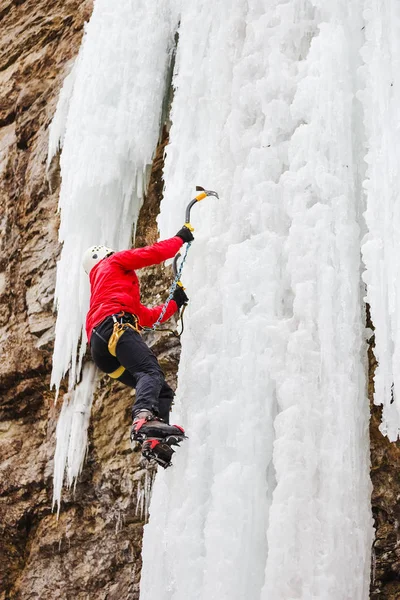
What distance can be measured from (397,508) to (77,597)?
2.45m

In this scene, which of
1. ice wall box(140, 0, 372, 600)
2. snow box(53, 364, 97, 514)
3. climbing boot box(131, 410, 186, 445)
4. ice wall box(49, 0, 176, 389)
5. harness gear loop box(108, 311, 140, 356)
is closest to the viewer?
ice wall box(140, 0, 372, 600)

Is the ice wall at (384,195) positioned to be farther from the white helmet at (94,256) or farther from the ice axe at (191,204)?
the white helmet at (94,256)

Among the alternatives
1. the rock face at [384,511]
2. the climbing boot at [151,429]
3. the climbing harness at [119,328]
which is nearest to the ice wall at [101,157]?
the climbing harness at [119,328]

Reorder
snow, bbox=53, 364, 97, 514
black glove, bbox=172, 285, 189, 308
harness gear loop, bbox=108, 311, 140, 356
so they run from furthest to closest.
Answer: snow, bbox=53, 364, 97, 514, black glove, bbox=172, 285, 189, 308, harness gear loop, bbox=108, 311, 140, 356

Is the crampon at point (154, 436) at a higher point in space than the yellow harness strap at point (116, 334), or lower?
lower

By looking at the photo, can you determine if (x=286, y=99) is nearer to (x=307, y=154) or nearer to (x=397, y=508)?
(x=307, y=154)

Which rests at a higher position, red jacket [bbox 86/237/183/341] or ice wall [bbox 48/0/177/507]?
ice wall [bbox 48/0/177/507]

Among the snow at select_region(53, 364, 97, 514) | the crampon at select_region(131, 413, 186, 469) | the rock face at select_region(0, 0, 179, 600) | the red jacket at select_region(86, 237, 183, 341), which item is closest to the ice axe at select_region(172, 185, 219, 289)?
the red jacket at select_region(86, 237, 183, 341)

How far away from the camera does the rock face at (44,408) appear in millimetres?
5285

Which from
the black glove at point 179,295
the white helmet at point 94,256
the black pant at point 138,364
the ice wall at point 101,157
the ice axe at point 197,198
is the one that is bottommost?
the black pant at point 138,364

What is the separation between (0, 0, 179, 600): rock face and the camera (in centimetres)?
529

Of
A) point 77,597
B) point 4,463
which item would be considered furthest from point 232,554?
point 4,463

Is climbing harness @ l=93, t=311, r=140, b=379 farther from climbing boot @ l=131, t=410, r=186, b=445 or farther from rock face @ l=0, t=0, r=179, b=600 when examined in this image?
rock face @ l=0, t=0, r=179, b=600

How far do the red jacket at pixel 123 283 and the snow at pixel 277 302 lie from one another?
0.93 ft
